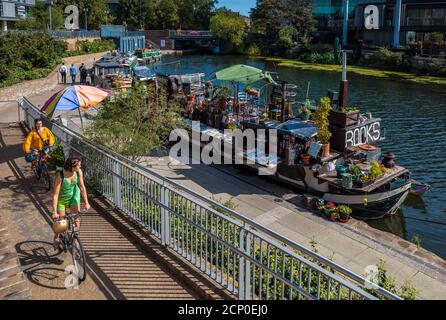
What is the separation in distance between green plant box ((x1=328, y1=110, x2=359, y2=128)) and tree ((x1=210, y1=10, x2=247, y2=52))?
84.7m

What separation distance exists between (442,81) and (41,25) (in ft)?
168

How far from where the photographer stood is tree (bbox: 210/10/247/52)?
9862cm

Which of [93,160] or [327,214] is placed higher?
[93,160]

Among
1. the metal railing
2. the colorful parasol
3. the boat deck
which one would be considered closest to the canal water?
the boat deck

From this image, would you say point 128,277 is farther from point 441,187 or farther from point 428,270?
point 441,187

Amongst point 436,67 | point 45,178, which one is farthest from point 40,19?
point 45,178

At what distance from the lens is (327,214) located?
46.3 feet

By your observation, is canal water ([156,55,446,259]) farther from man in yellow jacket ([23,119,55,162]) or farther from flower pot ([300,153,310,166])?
man in yellow jacket ([23,119,55,162])

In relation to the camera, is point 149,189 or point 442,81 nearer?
point 149,189

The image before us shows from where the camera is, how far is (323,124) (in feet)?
51.3

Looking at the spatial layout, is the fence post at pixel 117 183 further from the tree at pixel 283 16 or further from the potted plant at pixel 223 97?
the tree at pixel 283 16

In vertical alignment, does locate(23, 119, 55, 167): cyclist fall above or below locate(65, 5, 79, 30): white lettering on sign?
below

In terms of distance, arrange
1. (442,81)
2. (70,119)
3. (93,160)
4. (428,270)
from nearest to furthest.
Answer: (93,160) → (428,270) → (70,119) → (442,81)
